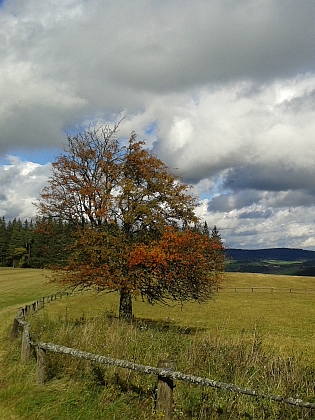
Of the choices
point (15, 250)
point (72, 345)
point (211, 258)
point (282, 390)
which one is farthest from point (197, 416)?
point (15, 250)

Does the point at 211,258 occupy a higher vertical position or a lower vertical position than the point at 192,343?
higher

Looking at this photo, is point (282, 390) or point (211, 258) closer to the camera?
point (282, 390)

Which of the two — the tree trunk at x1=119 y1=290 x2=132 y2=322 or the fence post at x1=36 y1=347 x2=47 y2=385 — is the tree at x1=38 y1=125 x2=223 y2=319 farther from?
the fence post at x1=36 y1=347 x2=47 y2=385

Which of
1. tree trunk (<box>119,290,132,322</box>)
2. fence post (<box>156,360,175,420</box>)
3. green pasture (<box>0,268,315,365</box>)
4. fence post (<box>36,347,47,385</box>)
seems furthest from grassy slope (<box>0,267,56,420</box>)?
tree trunk (<box>119,290,132,322</box>)

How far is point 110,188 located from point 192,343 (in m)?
11.1

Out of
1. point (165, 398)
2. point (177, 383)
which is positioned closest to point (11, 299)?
point (177, 383)

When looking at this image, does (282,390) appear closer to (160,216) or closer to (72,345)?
(72,345)

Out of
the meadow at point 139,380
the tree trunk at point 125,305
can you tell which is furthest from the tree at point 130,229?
the meadow at point 139,380

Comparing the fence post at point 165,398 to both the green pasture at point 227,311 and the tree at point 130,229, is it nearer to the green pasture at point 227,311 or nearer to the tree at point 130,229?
the green pasture at point 227,311

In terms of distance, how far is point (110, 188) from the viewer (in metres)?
19.3

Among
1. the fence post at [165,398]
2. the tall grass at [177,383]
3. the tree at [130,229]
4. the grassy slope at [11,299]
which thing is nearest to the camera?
the fence post at [165,398]

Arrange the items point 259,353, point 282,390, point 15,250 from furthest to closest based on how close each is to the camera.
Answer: point 15,250 → point 259,353 → point 282,390

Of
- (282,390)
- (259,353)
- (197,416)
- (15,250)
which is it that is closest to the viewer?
(197,416)

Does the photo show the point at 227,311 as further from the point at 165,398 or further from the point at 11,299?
the point at 165,398
